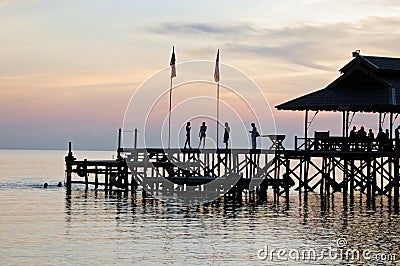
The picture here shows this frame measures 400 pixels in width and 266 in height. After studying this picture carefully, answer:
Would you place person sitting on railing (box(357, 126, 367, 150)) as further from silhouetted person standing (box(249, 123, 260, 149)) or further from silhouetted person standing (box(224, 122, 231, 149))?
silhouetted person standing (box(224, 122, 231, 149))

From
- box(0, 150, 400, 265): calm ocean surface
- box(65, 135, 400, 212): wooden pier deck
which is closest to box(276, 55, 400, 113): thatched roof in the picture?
box(65, 135, 400, 212): wooden pier deck

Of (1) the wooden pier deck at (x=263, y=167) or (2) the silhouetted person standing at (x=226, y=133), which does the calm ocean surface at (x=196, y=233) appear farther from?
(2) the silhouetted person standing at (x=226, y=133)

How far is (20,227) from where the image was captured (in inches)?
1591

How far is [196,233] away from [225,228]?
2.05m

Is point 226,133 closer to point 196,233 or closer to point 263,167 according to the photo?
point 263,167

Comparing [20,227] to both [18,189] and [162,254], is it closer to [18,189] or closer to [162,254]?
[162,254]

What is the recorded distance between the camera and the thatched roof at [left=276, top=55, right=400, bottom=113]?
170ft

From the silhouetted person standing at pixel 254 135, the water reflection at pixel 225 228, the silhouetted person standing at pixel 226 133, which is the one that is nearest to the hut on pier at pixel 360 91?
the silhouetted person standing at pixel 254 135

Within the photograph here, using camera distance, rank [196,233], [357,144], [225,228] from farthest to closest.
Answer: [357,144]
[225,228]
[196,233]

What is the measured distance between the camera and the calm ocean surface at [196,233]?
1253 inches

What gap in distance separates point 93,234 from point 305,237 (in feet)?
28.3

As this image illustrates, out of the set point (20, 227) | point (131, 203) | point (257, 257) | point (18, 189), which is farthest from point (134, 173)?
point (257, 257)

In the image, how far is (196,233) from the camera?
3812cm

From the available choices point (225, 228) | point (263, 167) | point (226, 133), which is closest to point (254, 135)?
point (226, 133)
